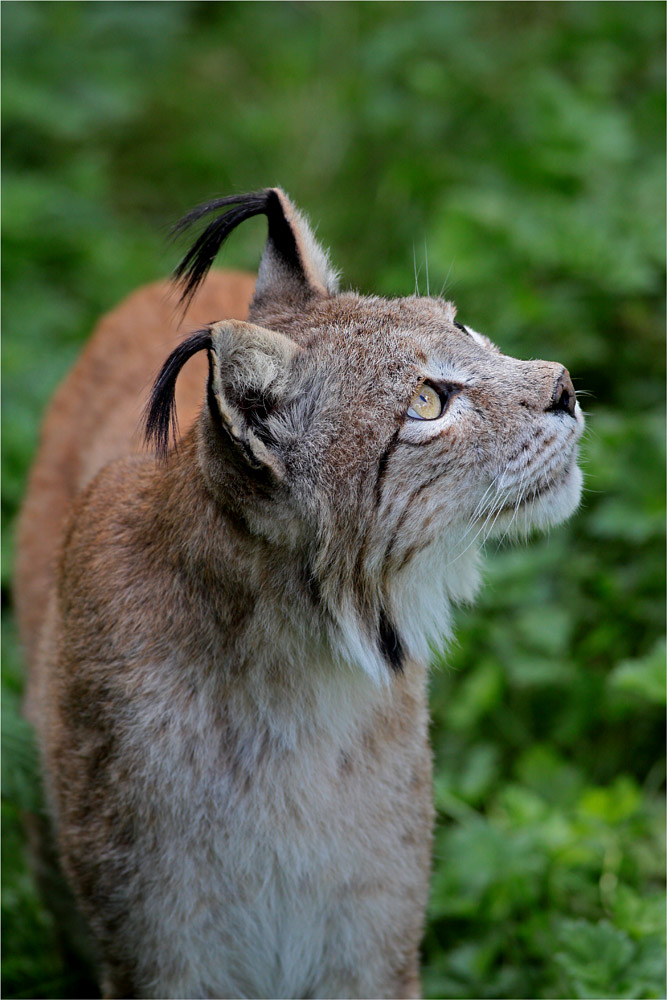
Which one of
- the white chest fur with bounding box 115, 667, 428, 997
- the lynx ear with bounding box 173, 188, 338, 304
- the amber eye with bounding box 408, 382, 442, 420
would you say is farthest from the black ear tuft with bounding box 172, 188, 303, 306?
the white chest fur with bounding box 115, 667, 428, 997

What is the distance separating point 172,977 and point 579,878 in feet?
6.07

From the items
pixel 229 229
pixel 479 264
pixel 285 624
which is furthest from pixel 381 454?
pixel 479 264

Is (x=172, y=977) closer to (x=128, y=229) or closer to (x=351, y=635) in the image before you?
(x=351, y=635)

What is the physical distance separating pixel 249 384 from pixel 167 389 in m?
0.24

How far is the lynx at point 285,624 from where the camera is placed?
323 centimetres

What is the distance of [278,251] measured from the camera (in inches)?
148

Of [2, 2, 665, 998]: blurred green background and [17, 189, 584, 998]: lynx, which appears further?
[2, 2, 665, 998]: blurred green background

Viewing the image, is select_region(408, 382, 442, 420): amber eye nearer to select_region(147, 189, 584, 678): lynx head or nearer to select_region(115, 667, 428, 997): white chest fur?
select_region(147, 189, 584, 678): lynx head

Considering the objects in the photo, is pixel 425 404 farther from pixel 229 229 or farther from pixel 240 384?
pixel 229 229

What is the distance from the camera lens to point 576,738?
5461 mm

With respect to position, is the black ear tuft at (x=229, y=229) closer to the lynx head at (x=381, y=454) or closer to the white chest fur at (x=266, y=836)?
the lynx head at (x=381, y=454)

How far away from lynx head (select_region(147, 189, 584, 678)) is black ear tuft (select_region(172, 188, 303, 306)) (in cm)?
3

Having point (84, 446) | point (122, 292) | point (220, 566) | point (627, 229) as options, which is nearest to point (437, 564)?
point (220, 566)

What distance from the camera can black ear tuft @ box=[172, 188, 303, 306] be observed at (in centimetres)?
354
